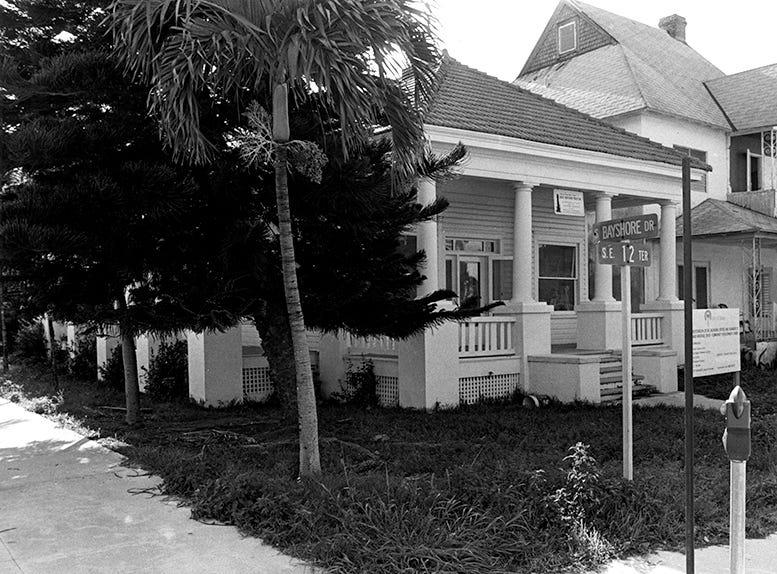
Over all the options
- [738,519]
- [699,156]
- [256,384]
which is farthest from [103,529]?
[699,156]

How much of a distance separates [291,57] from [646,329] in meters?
10.7

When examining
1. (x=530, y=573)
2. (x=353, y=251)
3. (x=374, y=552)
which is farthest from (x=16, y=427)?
(x=530, y=573)

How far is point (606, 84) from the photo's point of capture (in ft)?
70.1

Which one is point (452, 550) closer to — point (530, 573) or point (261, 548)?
point (530, 573)

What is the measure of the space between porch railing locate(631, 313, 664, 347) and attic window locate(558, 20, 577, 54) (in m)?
12.3

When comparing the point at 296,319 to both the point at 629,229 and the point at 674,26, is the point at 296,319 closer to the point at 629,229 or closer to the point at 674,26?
the point at 629,229

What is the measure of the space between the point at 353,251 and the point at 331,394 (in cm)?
421

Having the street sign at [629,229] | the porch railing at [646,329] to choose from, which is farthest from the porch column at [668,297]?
the street sign at [629,229]

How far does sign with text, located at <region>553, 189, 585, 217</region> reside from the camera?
12820 millimetres

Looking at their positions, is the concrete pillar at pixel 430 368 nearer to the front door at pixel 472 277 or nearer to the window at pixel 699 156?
the front door at pixel 472 277

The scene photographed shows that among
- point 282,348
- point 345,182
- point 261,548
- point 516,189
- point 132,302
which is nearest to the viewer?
point 261,548

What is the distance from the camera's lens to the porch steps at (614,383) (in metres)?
12.6

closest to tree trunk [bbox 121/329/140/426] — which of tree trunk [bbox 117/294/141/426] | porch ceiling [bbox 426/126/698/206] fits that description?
tree trunk [bbox 117/294/141/426]

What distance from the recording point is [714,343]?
7676 mm
